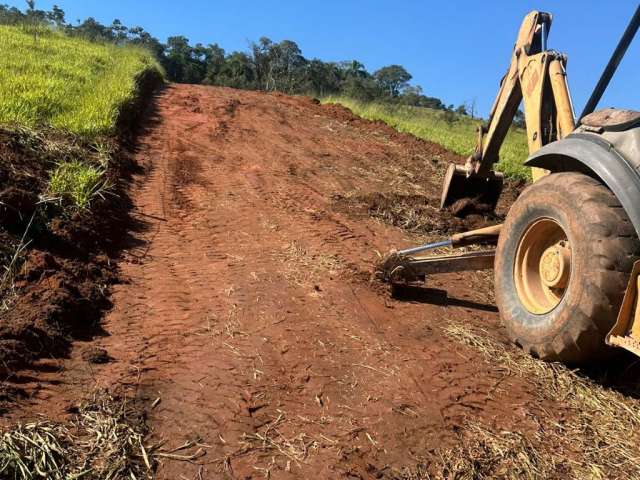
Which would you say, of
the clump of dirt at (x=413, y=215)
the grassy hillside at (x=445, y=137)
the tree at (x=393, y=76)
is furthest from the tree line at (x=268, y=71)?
the clump of dirt at (x=413, y=215)

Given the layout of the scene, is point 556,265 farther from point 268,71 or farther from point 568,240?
point 268,71

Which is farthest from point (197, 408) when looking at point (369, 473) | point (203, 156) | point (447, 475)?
point (203, 156)

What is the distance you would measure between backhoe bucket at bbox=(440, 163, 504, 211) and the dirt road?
1.04 ft

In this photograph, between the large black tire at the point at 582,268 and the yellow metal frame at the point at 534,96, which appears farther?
the yellow metal frame at the point at 534,96

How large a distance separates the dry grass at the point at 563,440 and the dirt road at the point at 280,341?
5.2 inches

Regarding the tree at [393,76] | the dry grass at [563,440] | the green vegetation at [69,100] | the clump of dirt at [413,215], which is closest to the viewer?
the dry grass at [563,440]

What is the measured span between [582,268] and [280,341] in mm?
1965

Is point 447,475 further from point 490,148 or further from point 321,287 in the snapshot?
point 490,148

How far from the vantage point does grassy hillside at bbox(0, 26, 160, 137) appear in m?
8.09

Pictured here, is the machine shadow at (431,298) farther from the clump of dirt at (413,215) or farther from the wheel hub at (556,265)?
the clump of dirt at (413,215)

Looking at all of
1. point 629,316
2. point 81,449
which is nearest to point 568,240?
point 629,316

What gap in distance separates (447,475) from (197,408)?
132 cm

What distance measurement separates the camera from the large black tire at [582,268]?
3.45 meters

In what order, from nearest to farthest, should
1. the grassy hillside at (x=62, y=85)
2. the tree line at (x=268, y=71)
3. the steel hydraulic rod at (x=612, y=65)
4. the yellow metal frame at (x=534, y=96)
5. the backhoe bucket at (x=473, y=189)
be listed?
1. the steel hydraulic rod at (x=612, y=65)
2. the yellow metal frame at (x=534, y=96)
3. the backhoe bucket at (x=473, y=189)
4. the grassy hillside at (x=62, y=85)
5. the tree line at (x=268, y=71)
